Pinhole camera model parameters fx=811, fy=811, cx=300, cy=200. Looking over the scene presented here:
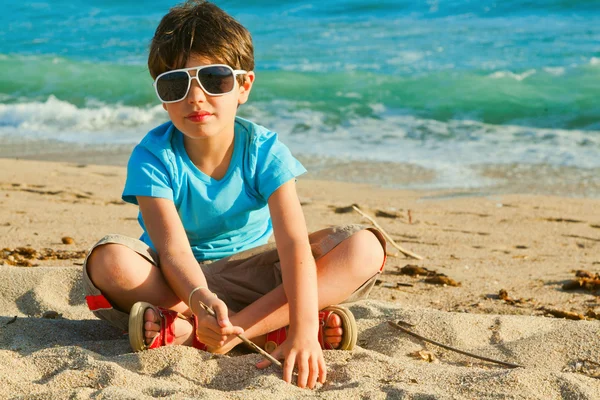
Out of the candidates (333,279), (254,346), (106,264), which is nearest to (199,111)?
(106,264)

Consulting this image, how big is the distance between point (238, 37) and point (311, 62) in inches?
434

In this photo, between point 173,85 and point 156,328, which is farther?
point 173,85

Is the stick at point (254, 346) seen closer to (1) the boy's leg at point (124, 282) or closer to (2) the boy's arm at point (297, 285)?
(2) the boy's arm at point (297, 285)

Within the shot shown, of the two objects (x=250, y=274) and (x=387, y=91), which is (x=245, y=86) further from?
(x=387, y=91)

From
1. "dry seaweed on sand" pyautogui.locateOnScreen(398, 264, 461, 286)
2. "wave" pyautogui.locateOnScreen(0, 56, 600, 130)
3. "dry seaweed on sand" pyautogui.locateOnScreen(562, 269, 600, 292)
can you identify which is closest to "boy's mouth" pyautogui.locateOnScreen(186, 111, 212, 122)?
"dry seaweed on sand" pyautogui.locateOnScreen(398, 264, 461, 286)

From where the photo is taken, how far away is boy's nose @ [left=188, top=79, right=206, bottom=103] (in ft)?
9.04

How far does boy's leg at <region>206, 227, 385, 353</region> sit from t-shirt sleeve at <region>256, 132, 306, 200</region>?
25 centimetres

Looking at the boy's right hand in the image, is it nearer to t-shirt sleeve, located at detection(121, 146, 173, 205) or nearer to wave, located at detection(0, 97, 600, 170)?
t-shirt sleeve, located at detection(121, 146, 173, 205)

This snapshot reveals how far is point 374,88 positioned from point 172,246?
9.08 meters

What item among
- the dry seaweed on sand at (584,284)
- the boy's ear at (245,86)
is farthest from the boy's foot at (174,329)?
the dry seaweed on sand at (584,284)

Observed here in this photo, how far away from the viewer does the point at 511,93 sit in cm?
1072

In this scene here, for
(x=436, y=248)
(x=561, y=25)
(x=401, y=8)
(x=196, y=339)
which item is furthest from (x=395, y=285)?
(x=401, y=8)

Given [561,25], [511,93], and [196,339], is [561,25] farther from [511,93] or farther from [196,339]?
[196,339]

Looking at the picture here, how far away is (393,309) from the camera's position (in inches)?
129
